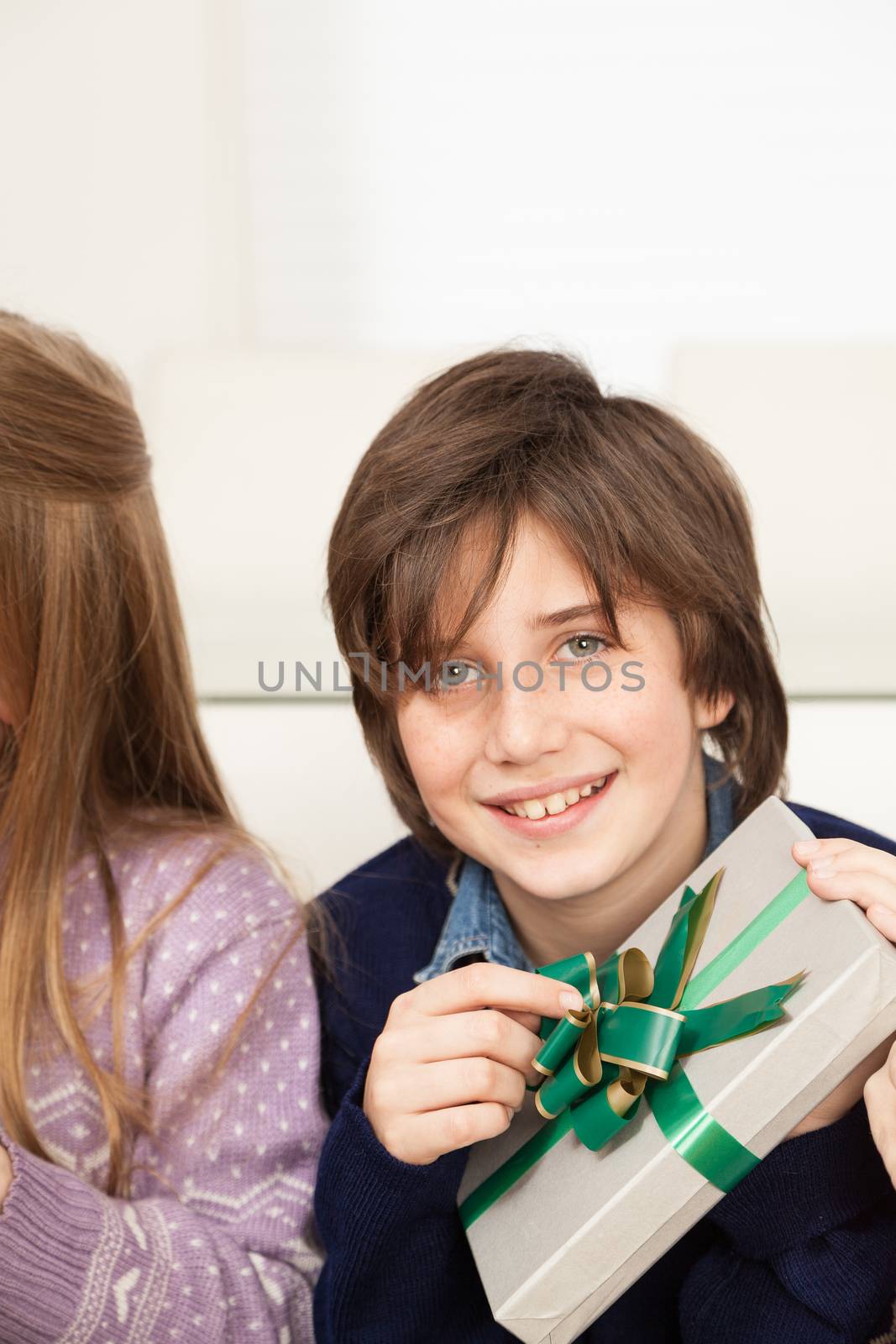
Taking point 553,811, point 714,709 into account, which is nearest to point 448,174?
point 714,709

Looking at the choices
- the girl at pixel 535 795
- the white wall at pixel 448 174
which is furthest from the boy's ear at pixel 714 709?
the white wall at pixel 448 174

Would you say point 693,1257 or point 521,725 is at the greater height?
point 521,725

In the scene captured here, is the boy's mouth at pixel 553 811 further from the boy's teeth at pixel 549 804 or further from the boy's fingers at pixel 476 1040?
the boy's fingers at pixel 476 1040

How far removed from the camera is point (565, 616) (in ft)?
2.65

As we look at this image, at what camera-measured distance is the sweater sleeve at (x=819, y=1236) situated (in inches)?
28.7

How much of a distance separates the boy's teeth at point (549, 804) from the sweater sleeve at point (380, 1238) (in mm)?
184

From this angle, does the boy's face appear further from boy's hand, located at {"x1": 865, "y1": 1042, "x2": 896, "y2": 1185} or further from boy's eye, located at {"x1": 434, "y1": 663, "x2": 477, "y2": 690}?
boy's hand, located at {"x1": 865, "y1": 1042, "x2": 896, "y2": 1185}

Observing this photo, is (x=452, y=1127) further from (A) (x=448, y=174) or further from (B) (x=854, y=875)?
(A) (x=448, y=174)

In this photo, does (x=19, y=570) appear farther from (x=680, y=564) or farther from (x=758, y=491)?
(x=758, y=491)

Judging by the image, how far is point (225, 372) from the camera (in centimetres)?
164

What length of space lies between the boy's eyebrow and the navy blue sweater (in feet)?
0.75

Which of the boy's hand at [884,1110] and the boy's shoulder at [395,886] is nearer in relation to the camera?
the boy's hand at [884,1110]

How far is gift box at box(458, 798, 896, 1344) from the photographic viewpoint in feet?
2.01

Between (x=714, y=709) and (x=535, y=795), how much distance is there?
172 mm
